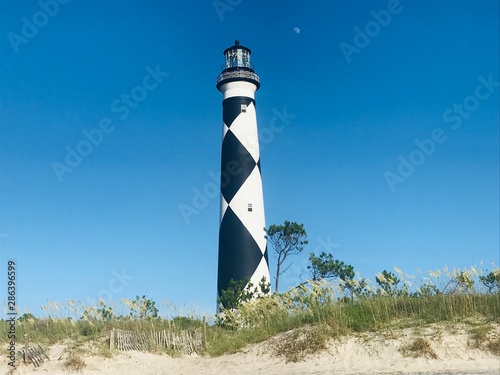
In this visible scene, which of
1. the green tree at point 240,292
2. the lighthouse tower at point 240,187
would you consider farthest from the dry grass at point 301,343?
the lighthouse tower at point 240,187

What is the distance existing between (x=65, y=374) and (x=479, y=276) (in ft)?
29.3

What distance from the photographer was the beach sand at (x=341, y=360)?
8820 millimetres

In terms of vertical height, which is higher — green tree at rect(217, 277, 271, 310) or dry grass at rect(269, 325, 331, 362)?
green tree at rect(217, 277, 271, 310)

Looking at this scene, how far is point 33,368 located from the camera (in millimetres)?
10773

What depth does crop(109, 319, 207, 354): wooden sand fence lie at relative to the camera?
11766mm

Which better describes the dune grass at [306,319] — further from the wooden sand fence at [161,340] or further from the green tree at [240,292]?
the green tree at [240,292]

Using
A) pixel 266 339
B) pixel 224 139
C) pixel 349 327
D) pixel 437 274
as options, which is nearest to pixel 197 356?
pixel 266 339

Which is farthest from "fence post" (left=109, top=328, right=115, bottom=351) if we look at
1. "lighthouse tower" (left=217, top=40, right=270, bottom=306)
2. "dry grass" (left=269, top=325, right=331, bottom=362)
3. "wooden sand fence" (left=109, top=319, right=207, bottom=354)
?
"lighthouse tower" (left=217, top=40, right=270, bottom=306)

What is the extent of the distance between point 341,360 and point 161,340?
4767 millimetres

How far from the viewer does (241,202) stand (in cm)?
2066

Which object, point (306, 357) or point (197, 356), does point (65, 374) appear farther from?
point (306, 357)

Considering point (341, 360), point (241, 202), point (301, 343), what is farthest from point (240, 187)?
point (341, 360)

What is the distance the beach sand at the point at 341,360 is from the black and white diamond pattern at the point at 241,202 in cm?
824

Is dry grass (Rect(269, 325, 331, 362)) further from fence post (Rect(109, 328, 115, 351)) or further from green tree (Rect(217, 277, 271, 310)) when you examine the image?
green tree (Rect(217, 277, 271, 310))
